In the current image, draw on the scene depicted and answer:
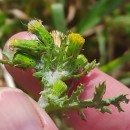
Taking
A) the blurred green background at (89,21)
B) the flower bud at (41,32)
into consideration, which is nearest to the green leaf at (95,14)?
the blurred green background at (89,21)

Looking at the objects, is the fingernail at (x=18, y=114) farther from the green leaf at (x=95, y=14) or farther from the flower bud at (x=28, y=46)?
the green leaf at (x=95, y=14)

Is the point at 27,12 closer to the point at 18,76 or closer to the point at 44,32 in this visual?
the point at 18,76

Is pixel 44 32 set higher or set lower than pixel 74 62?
higher

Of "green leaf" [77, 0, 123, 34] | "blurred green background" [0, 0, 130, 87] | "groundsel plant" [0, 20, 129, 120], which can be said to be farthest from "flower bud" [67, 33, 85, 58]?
"green leaf" [77, 0, 123, 34]

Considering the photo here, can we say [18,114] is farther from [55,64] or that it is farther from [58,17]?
[58,17]

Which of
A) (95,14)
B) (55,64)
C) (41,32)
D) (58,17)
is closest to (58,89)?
(55,64)

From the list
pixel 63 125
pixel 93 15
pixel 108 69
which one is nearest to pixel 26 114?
pixel 63 125
